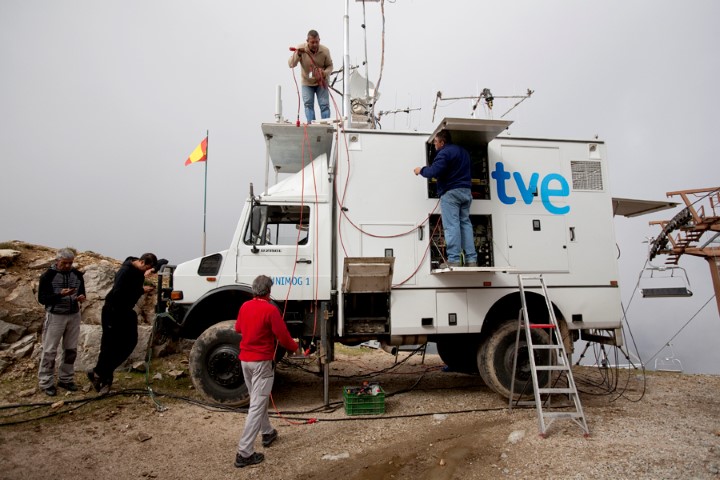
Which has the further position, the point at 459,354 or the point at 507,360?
the point at 459,354

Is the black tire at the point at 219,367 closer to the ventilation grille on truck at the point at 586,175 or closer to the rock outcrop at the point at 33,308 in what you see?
the rock outcrop at the point at 33,308

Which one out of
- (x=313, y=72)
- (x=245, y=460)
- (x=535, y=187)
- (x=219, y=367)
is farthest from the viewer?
(x=313, y=72)

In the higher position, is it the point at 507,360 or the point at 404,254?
the point at 404,254

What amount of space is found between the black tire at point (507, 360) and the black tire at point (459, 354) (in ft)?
4.18

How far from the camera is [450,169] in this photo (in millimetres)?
5719

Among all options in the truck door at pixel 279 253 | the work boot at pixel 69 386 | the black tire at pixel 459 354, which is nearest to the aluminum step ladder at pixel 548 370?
the black tire at pixel 459 354

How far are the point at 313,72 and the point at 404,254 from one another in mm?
3865

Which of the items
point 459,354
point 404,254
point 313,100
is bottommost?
point 459,354

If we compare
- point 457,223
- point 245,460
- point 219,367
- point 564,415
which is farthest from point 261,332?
point 564,415

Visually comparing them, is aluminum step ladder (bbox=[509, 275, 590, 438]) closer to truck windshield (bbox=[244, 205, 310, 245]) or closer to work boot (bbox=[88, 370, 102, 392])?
truck windshield (bbox=[244, 205, 310, 245])

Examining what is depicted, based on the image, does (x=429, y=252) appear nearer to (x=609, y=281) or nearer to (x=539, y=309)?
(x=539, y=309)

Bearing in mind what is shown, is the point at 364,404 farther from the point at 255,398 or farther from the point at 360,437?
the point at 255,398

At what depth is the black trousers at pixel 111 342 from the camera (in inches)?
231

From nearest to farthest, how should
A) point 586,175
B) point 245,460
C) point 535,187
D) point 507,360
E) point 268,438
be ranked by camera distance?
point 245,460 → point 268,438 → point 507,360 → point 535,187 → point 586,175
